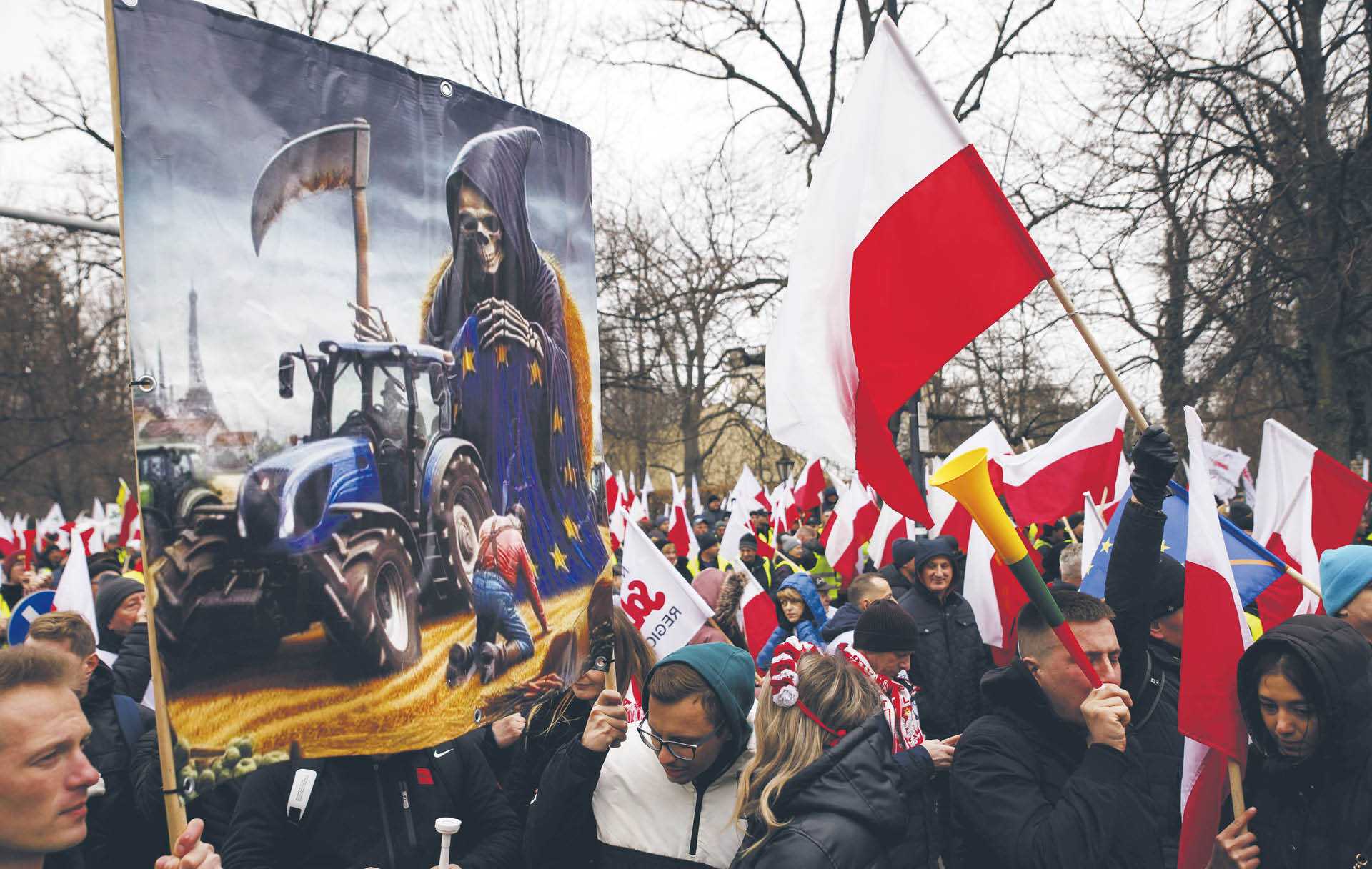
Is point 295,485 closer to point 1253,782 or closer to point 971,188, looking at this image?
point 971,188

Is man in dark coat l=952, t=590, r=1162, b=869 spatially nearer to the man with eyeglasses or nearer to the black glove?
the black glove

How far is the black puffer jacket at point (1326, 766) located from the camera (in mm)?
2447

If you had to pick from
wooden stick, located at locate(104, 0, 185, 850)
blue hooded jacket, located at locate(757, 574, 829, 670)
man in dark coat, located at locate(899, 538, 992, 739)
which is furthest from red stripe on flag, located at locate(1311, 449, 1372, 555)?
wooden stick, located at locate(104, 0, 185, 850)

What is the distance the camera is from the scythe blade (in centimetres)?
221

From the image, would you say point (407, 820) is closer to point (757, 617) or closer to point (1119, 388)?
point (1119, 388)

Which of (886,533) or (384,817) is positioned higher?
(886,533)

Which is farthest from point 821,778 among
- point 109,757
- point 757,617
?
point 757,617

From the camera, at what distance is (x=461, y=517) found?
261cm

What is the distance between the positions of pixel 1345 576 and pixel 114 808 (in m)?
4.38

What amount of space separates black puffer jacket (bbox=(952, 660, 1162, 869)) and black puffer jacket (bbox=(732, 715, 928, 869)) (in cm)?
36

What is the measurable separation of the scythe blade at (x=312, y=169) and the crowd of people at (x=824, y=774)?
107 centimetres

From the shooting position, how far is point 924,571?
5.64 meters

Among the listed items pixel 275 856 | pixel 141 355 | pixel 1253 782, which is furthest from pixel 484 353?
pixel 1253 782

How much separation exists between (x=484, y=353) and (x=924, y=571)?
3.58 m
